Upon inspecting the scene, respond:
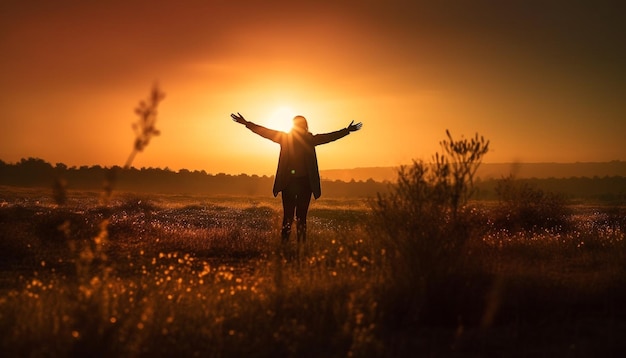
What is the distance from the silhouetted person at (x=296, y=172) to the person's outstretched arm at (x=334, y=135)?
14 centimetres

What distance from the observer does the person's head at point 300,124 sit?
48.0 feet

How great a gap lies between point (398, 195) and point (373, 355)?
11.5 ft

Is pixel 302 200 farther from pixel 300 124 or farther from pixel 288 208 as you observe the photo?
pixel 300 124

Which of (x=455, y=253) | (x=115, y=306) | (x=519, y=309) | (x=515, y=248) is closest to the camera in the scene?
(x=115, y=306)

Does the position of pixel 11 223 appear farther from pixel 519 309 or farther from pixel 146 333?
pixel 519 309

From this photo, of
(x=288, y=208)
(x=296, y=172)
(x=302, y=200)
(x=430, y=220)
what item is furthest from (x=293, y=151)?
(x=430, y=220)

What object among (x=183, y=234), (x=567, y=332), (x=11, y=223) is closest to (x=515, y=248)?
(x=567, y=332)

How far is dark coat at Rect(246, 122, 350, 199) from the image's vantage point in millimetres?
14398

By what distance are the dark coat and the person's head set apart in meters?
0.09

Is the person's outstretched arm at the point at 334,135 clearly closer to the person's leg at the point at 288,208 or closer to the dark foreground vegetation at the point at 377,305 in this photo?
the person's leg at the point at 288,208

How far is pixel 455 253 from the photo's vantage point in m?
8.70

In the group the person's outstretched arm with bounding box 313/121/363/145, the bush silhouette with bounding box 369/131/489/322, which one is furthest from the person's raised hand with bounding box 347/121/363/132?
the bush silhouette with bounding box 369/131/489/322

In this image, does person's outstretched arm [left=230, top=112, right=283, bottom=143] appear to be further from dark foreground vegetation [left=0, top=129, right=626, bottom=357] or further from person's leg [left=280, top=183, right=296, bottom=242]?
dark foreground vegetation [left=0, top=129, right=626, bottom=357]

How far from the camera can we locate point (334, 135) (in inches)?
592
